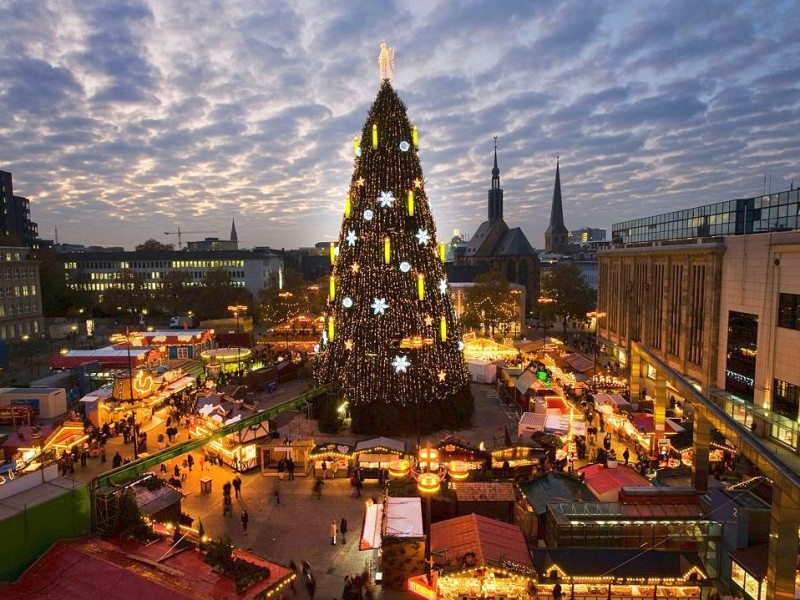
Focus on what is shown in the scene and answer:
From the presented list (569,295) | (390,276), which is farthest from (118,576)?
(569,295)

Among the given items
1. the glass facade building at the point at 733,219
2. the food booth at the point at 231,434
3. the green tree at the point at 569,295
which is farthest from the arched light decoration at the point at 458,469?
the green tree at the point at 569,295

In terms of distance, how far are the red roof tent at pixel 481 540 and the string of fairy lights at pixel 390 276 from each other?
10.3 meters

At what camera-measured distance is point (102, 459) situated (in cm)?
2323

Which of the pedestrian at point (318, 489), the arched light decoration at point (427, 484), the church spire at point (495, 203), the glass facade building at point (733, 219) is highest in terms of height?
the church spire at point (495, 203)

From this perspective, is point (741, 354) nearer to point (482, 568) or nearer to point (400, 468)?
point (400, 468)

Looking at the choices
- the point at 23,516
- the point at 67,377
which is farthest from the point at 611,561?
the point at 67,377

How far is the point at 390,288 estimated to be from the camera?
23.9 meters

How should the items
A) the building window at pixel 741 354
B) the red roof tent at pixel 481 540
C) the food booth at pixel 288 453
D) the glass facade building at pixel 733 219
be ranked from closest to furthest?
the red roof tent at pixel 481 540 < the food booth at pixel 288 453 < the building window at pixel 741 354 < the glass facade building at pixel 733 219

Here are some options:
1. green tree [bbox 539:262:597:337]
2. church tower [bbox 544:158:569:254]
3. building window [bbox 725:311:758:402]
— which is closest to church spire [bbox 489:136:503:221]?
green tree [bbox 539:262:597:337]

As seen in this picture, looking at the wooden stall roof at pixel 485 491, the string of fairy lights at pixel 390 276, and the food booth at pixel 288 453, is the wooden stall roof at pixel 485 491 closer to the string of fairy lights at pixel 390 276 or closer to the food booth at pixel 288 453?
the string of fairy lights at pixel 390 276

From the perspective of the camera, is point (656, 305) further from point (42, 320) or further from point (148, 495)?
point (42, 320)

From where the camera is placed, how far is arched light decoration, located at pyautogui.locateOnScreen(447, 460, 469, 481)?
19.3 metres

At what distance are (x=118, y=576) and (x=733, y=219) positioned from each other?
3729 centimetres

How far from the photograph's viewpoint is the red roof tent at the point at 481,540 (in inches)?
480
